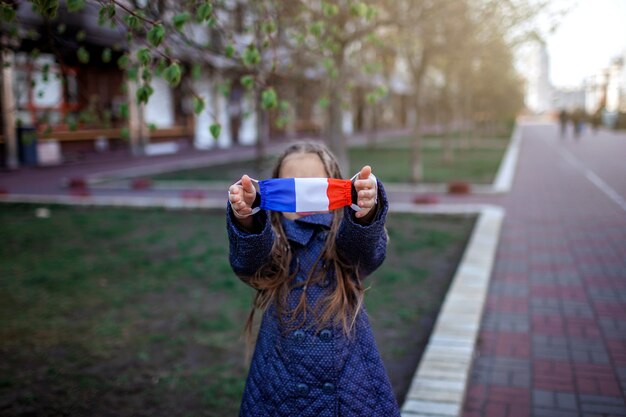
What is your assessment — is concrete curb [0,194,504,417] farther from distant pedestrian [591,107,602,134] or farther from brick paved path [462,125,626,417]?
distant pedestrian [591,107,602,134]

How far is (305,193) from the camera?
183 centimetres

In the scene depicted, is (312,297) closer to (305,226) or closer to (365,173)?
(305,226)

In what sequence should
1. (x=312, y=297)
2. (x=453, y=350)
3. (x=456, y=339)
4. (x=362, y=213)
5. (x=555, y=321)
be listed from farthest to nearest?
1. (x=555, y=321)
2. (x=456, y=339)
3. (x=453, y=350)
4. (x=312, y=297)
5. (x=362, y=213)

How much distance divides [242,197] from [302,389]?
2.23 ft

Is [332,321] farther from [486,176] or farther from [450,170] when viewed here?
[450,170]

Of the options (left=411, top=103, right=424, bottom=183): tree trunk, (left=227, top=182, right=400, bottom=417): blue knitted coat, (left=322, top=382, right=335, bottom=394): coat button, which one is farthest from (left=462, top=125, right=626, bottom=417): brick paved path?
(left=411, top=103, right=424, bottom=183): tree trunk

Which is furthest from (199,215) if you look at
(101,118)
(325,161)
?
(325,161)

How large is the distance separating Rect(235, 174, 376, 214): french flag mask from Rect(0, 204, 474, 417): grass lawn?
2.12 m

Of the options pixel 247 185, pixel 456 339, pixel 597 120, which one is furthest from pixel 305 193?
pixel 597 120

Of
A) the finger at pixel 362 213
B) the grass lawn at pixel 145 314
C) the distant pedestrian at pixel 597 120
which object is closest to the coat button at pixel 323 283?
the finger at pixel 362 213

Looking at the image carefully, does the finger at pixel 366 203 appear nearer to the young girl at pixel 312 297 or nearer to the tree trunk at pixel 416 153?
the young girl at pixel 312 297

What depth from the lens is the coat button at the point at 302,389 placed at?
1.92 metres

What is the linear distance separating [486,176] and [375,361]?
49.9 ft

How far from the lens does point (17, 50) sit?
4324 millimetres
